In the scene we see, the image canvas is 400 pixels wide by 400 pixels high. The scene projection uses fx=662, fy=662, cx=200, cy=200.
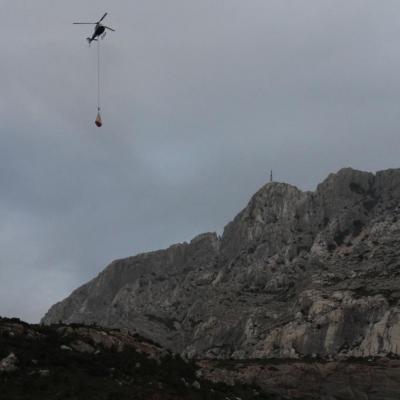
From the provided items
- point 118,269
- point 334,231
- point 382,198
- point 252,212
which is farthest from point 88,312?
point 382,198

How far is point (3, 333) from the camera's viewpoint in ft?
184

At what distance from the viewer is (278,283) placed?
129125mm

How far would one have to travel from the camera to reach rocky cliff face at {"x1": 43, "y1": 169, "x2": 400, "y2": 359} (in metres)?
103

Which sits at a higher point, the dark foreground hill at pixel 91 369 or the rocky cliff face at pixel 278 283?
the rocky cliff face at pixel 278 283

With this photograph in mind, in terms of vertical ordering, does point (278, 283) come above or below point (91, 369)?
above

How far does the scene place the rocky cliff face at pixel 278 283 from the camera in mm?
103000

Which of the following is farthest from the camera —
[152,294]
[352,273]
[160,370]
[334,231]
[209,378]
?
[152,294]

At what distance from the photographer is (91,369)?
52.6 metres

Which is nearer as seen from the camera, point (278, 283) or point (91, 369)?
point (91, 369)

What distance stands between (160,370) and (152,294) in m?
93.6

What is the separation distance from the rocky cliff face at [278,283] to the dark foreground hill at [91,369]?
33244 millimetres

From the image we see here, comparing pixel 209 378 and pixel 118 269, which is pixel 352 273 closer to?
pixel 209 378

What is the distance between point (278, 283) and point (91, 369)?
80.2 meters

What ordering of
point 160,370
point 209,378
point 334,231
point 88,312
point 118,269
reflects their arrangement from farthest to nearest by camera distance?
point 118,269 → point 88,312 → point 334,231 → point 209,378 → point 160,370
